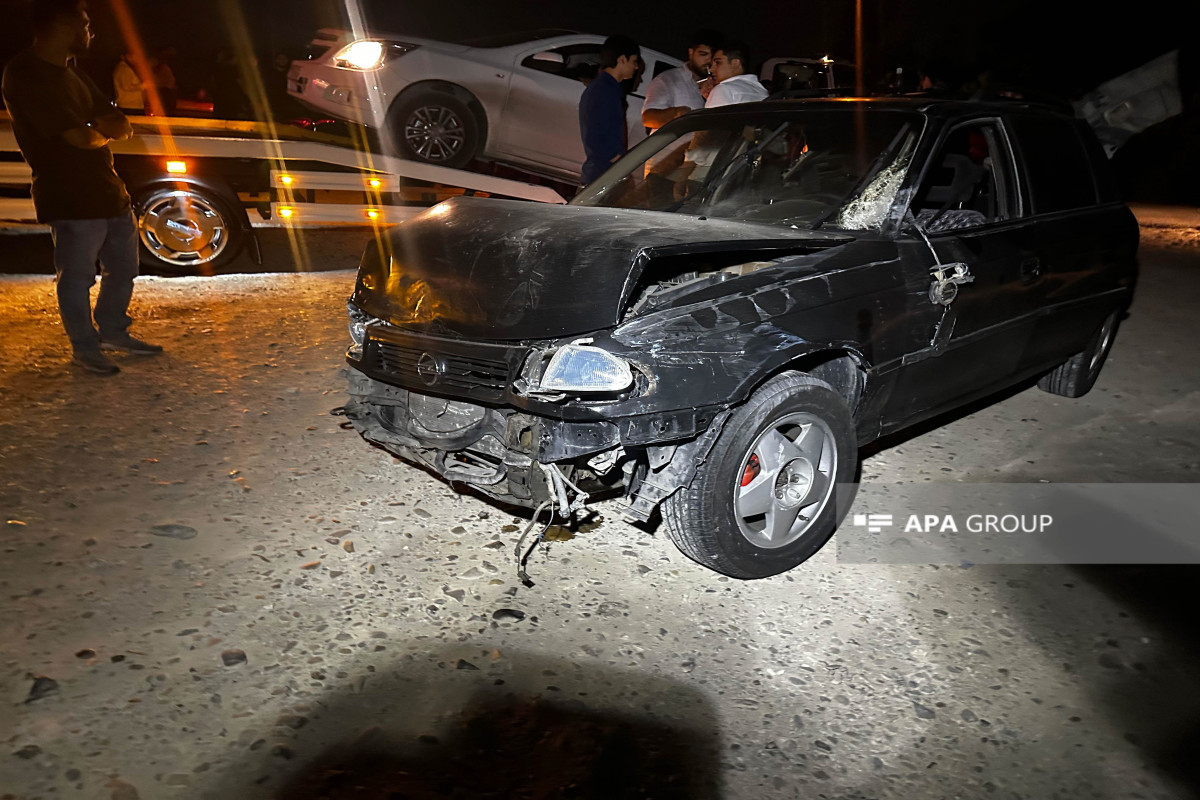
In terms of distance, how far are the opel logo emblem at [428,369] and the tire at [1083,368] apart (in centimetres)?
381

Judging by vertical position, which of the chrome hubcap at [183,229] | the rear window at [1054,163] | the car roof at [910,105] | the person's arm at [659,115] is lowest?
the chrome hubcap at [183,229]

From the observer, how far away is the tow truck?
24.4 feet

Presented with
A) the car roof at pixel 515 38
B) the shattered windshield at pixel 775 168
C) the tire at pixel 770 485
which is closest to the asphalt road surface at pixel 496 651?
the tire at pixel 770 485

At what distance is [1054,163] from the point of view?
170 inches

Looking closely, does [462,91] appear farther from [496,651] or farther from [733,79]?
[496,651]

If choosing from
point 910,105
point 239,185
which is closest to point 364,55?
point 239,185

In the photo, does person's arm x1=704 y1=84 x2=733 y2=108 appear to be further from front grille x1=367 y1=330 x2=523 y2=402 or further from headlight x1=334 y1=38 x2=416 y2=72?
front grille x1=367 y1=330 x2=523 y2=402

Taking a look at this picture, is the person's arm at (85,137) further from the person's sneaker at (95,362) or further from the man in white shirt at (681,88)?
the man in white shirt at (681,88)

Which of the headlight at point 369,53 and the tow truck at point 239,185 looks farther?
the headlight at point 369,53

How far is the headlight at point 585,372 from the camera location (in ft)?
8.79

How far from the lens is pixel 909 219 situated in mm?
3529

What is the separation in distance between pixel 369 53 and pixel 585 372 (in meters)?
6.70

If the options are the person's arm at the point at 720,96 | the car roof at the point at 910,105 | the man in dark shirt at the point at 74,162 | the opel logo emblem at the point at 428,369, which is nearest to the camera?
the opel logo emblem at the point at 428,369

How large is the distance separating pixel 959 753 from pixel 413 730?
4.86ft
